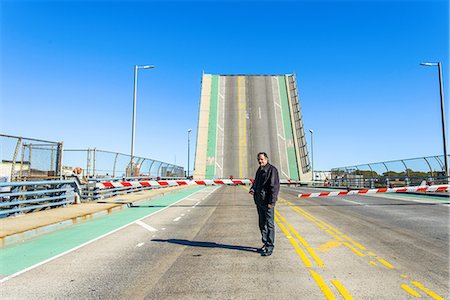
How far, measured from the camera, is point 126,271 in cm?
529

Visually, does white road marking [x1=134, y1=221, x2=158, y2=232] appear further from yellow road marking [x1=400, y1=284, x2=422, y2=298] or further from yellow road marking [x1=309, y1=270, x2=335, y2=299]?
yellow road marking [x1=400, y1=284, x2=422, y2=298]

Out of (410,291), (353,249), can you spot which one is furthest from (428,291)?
(353,249)

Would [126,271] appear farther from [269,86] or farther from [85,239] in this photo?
[269,86]

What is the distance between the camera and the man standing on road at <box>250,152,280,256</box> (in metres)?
6.33

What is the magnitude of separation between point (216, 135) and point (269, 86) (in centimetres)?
1224

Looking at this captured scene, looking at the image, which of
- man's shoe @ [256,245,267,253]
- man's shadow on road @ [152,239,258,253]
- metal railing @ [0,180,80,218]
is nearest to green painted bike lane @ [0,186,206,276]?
man's shadow on road @ [152,239,258,253]

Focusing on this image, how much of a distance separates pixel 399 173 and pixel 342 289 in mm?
22825

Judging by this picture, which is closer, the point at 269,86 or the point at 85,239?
the point at 85,239

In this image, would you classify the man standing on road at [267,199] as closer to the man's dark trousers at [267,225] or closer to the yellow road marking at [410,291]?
the man's dark trousers at [267,225]

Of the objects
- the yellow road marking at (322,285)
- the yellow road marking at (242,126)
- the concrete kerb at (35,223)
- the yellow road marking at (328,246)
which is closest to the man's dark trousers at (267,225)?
the yellow road marking at (328,246)

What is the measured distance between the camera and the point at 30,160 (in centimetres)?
1285

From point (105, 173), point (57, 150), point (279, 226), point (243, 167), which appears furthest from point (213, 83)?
point (279, 226)

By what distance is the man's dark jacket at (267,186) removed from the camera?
639 cm

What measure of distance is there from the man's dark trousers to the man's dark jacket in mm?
132
